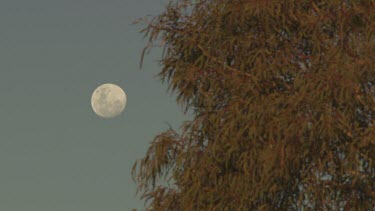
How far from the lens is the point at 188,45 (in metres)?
25.6

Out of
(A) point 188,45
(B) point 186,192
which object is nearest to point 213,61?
(A) point 188,45

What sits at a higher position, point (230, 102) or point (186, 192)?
point (230, 102)

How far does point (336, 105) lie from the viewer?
23453mm

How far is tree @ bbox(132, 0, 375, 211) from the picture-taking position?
23.2 meters

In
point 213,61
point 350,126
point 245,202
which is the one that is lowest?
point 245,202

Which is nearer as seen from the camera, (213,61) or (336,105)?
(336,105)

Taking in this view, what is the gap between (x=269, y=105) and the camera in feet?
77.7

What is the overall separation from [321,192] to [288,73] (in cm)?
279

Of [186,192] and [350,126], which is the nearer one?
[350,126]

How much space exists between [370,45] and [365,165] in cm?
253

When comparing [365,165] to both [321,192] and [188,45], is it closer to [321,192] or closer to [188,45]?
[321,192]

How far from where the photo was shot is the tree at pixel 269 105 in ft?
76.0

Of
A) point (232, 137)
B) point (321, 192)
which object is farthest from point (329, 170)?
point (232, 137)

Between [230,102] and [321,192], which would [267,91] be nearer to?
[230,102]
